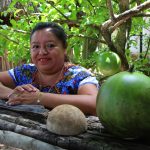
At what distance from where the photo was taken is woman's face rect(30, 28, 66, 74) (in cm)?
195

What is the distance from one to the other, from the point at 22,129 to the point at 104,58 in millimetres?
2490

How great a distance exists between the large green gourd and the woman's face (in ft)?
3.17

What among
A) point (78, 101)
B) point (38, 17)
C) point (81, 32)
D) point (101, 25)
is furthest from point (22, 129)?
point (38, 17)

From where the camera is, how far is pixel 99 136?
3.50 feet

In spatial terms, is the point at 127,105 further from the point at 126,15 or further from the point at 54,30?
the point at 126,15

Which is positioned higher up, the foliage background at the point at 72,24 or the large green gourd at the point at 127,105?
the foliage background at the point at 72,24

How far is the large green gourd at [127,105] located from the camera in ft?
3.19

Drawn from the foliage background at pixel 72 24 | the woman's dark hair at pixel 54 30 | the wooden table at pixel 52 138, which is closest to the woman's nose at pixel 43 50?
the woman's dark hair at pixel 54 30

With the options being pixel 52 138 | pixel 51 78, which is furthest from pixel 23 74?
pixel 52 138

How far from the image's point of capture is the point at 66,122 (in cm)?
113

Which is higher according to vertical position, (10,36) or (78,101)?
(10,36)

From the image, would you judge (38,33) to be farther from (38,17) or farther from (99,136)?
(38,17)

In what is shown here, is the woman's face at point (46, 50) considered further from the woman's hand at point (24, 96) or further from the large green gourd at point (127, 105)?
the large green gourd at point (127, 105)

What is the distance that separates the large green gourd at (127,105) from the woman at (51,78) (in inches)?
27.3
